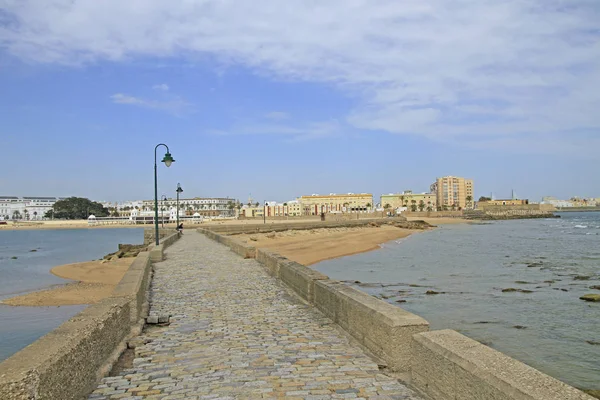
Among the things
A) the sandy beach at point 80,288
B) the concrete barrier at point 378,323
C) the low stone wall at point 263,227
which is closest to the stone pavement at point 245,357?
the concrete barrier at point 378,323

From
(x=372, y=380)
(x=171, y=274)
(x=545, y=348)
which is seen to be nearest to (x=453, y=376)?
(x=372, y=380)

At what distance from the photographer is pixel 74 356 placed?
4.47m

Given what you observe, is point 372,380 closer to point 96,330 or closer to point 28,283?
point 96,330

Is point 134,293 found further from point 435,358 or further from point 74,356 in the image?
point 435,358

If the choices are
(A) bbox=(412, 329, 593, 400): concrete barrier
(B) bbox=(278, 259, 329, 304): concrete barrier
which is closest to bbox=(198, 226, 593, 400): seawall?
(A) bbox=(412, 329, 593, 400): concrete barrier

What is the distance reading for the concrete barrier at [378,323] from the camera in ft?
16.9

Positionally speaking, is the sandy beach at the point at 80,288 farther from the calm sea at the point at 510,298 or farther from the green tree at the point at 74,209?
the green tree at the point at 74,209

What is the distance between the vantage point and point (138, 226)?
140 m

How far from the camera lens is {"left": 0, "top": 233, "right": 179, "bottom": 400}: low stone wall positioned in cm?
346

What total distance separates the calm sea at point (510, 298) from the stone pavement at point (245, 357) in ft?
13.9

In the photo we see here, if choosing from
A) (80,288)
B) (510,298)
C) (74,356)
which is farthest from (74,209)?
(74,356)

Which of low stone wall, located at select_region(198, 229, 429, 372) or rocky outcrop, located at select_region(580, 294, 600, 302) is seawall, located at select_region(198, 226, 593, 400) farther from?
rocky outcrop, located at select_region(580, 294, 600, 302)

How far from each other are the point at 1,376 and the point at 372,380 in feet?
10.7

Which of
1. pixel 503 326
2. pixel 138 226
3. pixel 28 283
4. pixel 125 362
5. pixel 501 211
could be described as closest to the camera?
pixel 125 362
